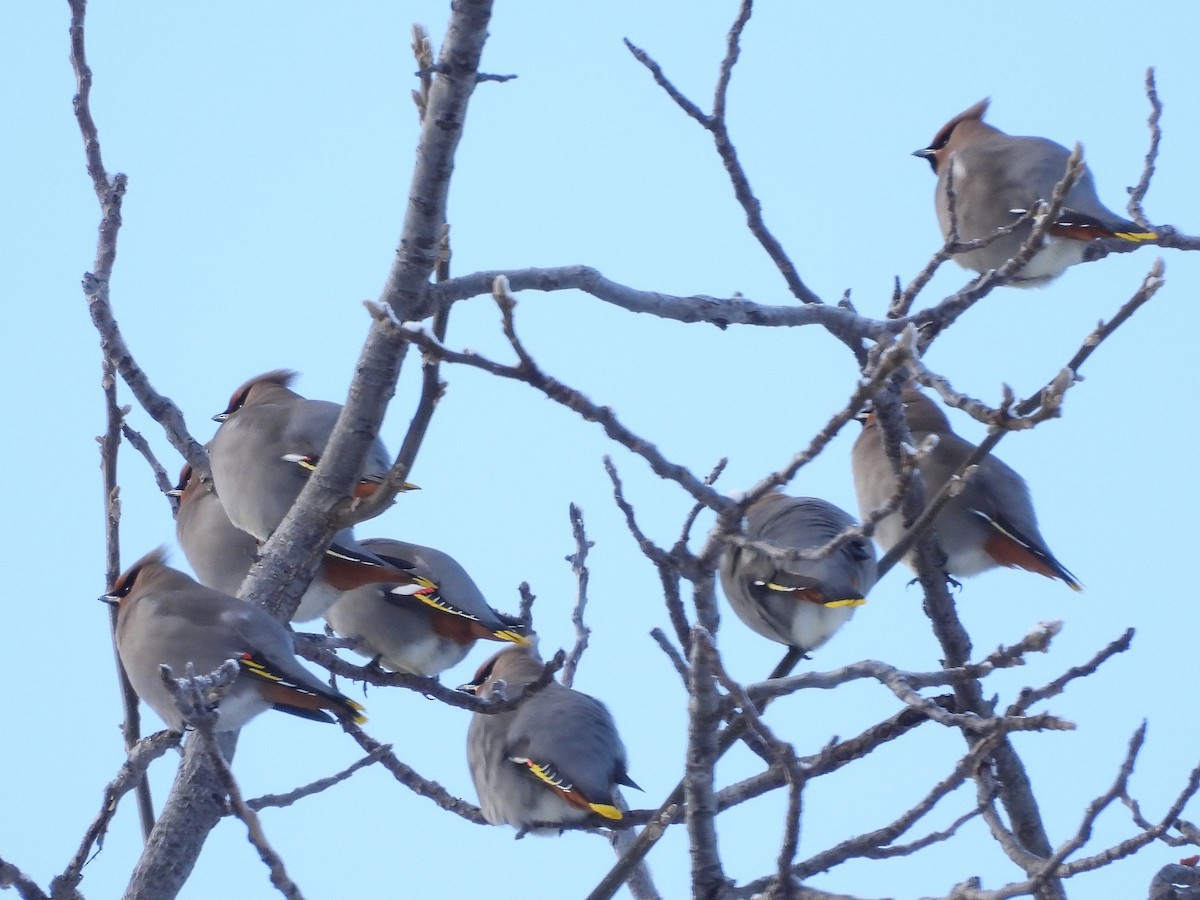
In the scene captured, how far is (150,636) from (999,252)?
145 inches

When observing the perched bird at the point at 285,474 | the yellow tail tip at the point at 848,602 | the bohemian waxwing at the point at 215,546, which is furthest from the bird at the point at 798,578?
the bohemian waxwing at the point at 215,546

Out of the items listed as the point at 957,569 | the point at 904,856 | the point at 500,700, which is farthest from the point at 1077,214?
the point at 904,856

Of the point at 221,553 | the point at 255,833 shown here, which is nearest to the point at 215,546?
the point at 221,553

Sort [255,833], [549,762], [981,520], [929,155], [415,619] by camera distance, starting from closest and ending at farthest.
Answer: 1. [255,833]
2. [549,762]
3. [981,520]
4. [415,619]
5. [929,155]

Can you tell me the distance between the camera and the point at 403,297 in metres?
2.98

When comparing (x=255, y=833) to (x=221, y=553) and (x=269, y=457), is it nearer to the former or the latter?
(x=269, y=457)

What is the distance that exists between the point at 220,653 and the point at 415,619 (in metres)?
1.94

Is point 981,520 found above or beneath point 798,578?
above

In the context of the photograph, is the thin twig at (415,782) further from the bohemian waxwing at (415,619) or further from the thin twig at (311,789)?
the bohemian waxwing at (415,619)

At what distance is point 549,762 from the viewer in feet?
15.2

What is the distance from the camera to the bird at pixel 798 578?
4.35 metres

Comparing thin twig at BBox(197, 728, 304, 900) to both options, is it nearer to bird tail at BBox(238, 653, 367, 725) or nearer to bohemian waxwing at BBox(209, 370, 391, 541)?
bird tail at BBox(238, 653, 367, 725)

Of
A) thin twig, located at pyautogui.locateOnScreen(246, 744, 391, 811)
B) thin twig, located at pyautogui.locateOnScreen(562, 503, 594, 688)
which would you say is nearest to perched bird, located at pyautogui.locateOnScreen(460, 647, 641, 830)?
thin twig, located at pyautogui.locateOnScreen(562, 503, 594, 688)

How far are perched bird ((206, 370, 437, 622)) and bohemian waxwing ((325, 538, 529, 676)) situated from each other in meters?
0.44
